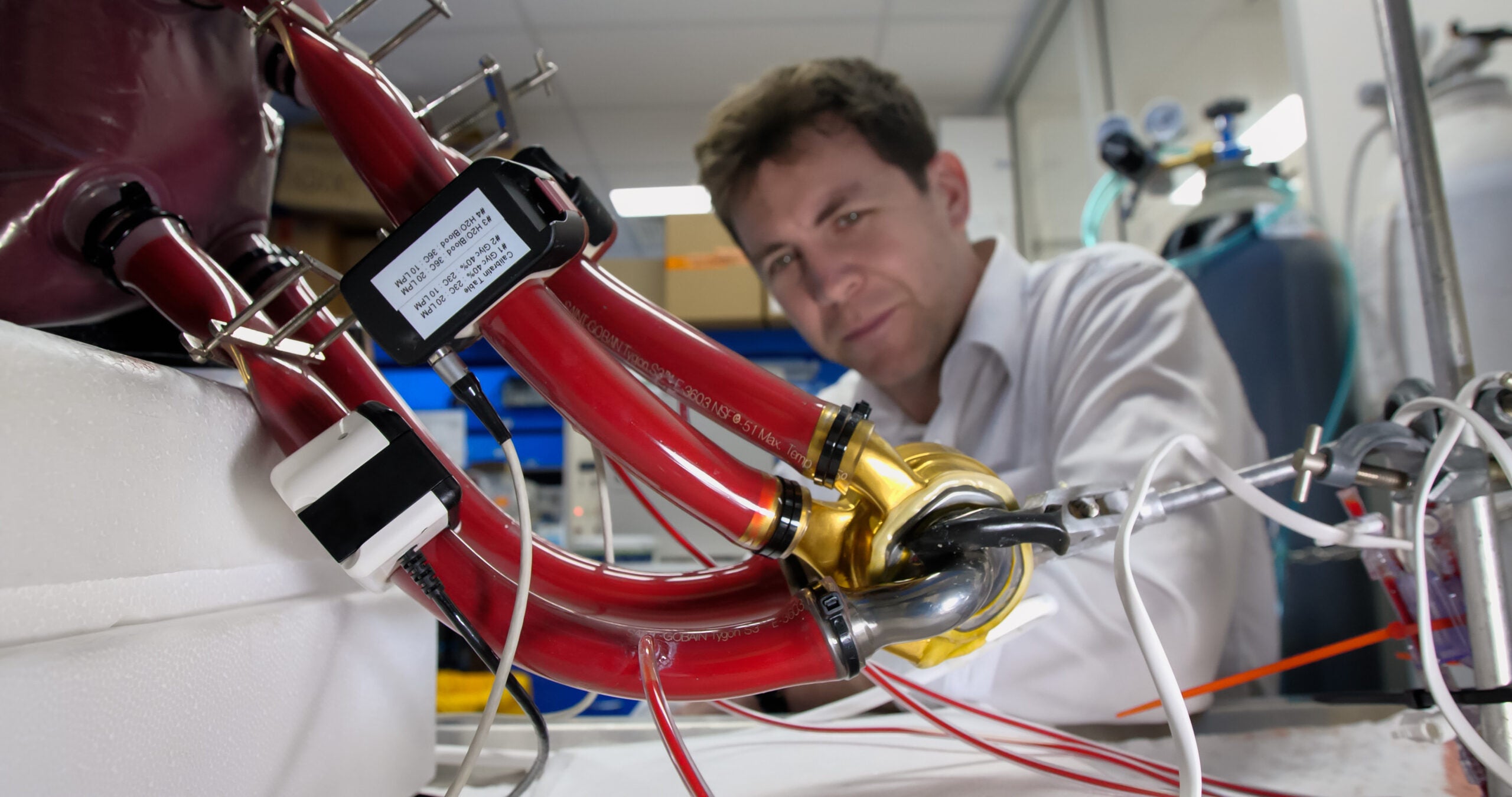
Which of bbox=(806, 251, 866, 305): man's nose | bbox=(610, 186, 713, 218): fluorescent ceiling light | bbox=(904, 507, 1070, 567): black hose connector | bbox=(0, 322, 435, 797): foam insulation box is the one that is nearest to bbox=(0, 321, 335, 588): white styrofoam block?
bbox=(0, 322, 435, 797): foam insulation box

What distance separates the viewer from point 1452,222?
61 cm

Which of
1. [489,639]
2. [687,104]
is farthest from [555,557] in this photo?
[687,104]

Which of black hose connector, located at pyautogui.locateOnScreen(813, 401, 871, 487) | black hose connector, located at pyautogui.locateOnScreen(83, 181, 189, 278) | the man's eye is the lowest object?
black hose connector, located at pyautogui.locateOnScreen(813, 401, 871, 487)

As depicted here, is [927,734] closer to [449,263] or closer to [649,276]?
[449,263]

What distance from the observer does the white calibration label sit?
0.22 meters

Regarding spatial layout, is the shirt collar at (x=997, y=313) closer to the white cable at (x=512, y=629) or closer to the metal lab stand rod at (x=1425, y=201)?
the metal lab stand rod at (x=1425, y=201)

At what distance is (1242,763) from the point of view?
36 cm

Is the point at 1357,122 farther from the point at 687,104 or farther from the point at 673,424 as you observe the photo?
the point at 687,104

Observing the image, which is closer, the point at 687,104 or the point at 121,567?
the point at 121,567

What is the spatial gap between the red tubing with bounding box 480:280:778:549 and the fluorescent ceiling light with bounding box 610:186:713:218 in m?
2.62

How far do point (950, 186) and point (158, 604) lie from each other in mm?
1003

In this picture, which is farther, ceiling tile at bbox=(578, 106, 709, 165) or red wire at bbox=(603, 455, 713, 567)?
ceiling tile at bbox=(578, 106, 709, 165)

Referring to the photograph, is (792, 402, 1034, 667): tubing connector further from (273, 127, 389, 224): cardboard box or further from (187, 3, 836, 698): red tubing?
(273, 127, 389, 224): cardboard box

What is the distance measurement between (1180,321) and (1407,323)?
0.28 metres
